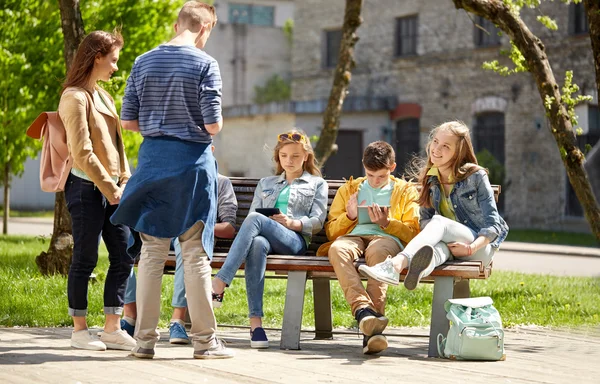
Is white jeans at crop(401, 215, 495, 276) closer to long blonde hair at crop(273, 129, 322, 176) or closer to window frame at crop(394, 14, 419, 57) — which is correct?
long blonde hair at crop(273, 129, 322, 176)

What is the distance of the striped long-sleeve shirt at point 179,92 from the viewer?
5988 mm

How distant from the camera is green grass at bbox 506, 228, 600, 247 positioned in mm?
24969

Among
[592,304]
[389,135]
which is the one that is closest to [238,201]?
[592,304]

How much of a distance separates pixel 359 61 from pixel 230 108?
460 centimetres

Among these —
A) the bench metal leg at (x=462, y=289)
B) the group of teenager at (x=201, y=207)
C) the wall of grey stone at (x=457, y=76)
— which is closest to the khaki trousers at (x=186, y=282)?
the group of teenager at (x=201, y=207)

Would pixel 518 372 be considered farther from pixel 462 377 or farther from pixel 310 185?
pixel 310 185

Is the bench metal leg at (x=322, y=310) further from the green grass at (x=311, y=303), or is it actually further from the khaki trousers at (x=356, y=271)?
the khaki trousers at (x=356, y=271)

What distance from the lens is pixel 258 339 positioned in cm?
679

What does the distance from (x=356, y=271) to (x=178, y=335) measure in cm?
118

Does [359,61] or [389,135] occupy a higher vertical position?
[359,61]

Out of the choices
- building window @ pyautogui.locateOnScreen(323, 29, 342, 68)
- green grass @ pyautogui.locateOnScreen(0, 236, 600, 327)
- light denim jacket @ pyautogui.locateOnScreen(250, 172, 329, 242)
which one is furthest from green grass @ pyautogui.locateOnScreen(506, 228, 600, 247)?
light denim jacket @ pyautogui.locateOnScreen(250, 172, 329, 242)

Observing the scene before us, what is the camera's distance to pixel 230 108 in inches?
1452

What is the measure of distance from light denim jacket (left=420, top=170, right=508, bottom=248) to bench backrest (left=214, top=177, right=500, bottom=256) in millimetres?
971

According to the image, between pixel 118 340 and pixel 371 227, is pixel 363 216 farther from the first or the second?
pixel 118 340
